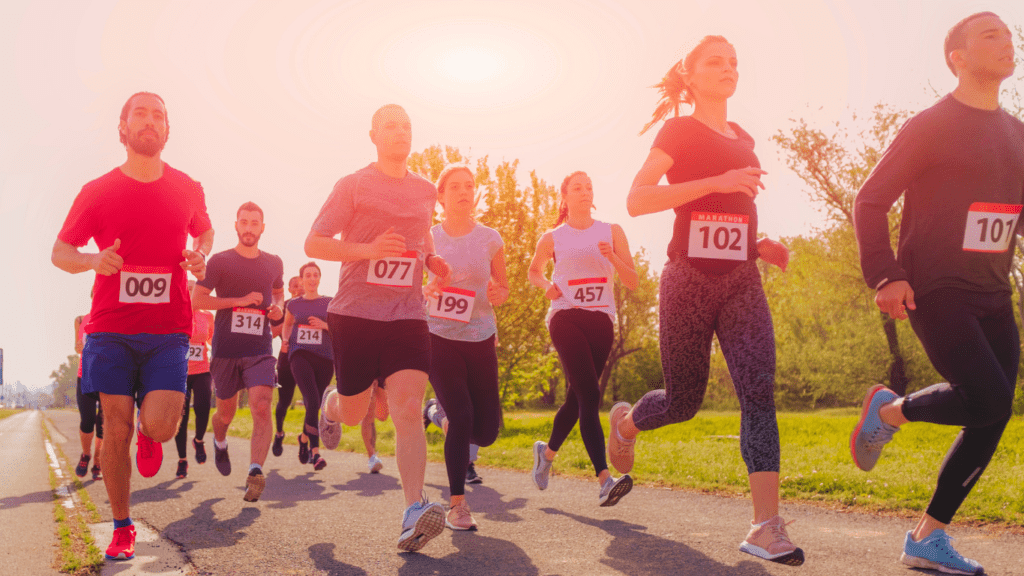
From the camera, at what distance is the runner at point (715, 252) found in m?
3.65

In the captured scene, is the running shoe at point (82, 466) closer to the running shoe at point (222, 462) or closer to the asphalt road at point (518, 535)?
the asphalt road at point (518, 535)

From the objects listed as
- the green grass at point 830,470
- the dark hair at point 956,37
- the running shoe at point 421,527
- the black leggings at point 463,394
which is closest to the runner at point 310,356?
the green grass at point 830,470

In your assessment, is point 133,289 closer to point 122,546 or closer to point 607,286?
point 122,546

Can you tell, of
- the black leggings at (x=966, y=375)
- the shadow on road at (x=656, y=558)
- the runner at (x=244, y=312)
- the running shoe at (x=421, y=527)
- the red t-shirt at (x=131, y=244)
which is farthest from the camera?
the runner at (x=244, y=312)

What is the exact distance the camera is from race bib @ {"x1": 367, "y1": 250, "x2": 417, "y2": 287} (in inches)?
182

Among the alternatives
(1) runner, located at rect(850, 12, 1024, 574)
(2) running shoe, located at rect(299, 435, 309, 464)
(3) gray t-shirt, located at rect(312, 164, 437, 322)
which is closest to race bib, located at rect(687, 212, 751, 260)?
(1) runner, located at rect(850, 12, 1024, 574)

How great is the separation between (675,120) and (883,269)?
121 cm

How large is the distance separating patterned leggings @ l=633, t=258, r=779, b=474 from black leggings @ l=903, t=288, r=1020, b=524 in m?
0.67

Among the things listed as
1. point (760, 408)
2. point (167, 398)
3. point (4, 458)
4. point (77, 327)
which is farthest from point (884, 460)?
point (4, 458)

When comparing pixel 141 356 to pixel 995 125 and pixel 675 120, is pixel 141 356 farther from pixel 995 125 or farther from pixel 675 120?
pixel 995 125

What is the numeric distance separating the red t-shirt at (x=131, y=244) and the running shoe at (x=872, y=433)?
12.5ft

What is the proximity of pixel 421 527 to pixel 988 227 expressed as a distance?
3062 mm

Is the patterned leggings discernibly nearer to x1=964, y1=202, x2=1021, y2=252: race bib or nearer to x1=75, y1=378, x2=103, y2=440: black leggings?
x1=964, y1=202, x2=1021, y2=252: race bib

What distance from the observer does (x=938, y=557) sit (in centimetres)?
354
